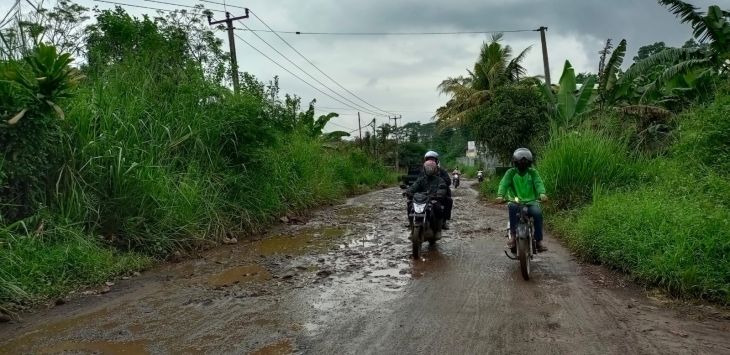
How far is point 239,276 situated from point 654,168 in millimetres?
8724

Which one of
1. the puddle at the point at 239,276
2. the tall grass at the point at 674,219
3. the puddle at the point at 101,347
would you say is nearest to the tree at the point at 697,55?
the tall grass at the point at 674,219

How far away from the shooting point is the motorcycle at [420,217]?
813 cm

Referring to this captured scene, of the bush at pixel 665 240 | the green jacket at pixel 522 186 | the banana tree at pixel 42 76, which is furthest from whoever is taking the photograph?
the green jacket at pixel 522 186

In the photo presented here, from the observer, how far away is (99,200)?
315 inches

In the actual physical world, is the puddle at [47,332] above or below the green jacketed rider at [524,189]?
below

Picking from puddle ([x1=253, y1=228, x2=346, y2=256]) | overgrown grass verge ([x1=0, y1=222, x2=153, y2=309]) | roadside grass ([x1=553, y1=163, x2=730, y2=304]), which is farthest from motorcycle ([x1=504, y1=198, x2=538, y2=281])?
overgrown grass verge ([x1=0, y1=222, x2=153, y2=309])

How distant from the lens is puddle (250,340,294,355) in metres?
4.25

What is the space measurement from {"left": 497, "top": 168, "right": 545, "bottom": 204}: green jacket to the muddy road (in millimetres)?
1034

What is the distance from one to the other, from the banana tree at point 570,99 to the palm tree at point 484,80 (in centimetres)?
1123

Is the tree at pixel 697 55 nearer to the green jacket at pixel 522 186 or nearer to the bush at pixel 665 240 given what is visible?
the bush at pixel 665 240

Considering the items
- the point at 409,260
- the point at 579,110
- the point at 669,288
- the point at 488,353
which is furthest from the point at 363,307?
the point at 579,110

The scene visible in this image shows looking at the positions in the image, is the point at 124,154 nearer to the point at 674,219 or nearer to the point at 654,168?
the point at 674,219

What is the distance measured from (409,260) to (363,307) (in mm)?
2728

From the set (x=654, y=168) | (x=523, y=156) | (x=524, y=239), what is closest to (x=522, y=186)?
(x=523, y=156)
